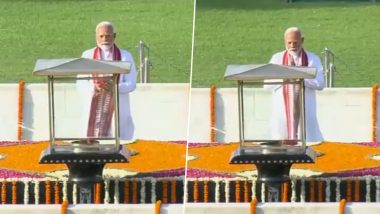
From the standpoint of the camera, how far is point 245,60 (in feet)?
53.1

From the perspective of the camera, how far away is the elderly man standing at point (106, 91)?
1079cm

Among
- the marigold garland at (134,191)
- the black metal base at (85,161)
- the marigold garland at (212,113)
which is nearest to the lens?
the black metal base at (85,161)

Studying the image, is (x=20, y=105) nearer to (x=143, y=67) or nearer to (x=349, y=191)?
(x=143, y=67)

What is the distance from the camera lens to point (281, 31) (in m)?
17.3

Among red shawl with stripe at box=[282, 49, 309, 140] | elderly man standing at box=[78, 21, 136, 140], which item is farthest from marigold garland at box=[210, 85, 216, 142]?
red shawl with stripe at box=[282, 49, 309, 140]

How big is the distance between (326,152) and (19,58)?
15.3 ft

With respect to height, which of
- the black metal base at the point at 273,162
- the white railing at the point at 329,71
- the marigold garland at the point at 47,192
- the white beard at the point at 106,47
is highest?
the white beard at the point at 106,47

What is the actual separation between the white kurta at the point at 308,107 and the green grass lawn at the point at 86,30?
2.86m

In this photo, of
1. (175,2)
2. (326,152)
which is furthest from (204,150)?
(175,2)

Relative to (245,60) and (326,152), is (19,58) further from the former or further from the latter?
(326,152)

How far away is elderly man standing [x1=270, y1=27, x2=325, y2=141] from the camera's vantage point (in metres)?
10.8

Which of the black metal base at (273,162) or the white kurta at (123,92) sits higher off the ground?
the white kurta at (123,92)

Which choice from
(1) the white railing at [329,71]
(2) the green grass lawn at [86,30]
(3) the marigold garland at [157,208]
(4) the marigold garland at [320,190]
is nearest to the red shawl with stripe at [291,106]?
(4) the marigold garland at [320,190]

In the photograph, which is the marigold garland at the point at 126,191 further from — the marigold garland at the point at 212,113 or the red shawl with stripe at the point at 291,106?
the marigold garland at the point at 212,113
